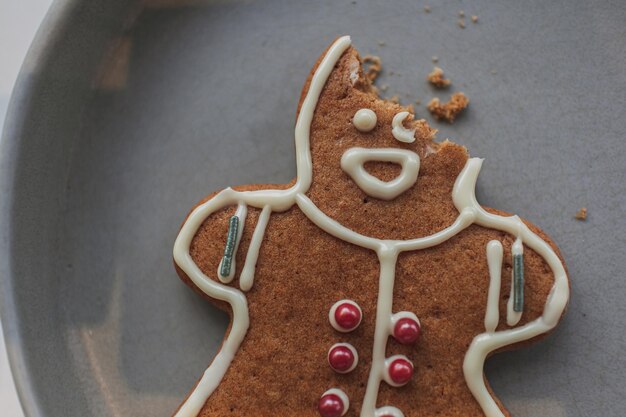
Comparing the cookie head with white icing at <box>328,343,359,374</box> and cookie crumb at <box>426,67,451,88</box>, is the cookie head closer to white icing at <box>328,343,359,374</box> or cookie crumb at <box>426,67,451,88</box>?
cookie crumb at <box>426,67,451,88</box>

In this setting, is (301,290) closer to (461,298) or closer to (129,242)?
(461,298)

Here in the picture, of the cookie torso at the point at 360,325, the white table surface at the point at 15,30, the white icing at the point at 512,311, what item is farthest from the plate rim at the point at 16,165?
the white icing at the point at 512,311

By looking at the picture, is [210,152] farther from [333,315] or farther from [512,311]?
[512,311]

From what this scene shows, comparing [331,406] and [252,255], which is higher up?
[252,255]

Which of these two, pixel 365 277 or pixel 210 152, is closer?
pixel 365 277

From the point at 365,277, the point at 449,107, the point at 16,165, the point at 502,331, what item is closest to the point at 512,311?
the point at 502,331

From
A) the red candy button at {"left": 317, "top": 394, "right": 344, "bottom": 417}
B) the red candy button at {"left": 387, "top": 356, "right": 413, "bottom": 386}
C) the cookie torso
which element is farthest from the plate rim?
the red candy button at {"left": 387, "top": 356, "right": 413, "bottom": 386}

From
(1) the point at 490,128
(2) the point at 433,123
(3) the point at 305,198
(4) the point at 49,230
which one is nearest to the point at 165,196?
(4) the point at 49,230
